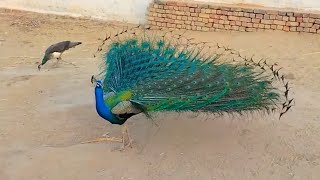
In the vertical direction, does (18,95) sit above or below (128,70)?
below

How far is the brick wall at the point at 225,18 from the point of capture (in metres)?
9.04

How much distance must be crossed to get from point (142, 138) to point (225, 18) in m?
4.47

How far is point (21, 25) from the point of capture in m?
10.7

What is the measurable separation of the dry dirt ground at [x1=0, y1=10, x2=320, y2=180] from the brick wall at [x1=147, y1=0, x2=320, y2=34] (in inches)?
45.9

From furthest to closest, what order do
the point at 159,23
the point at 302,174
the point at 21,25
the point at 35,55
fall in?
the point at 21,25, the point at 159,23, the point at 35,55, the point at 302,174

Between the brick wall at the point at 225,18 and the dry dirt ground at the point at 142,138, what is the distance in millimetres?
1166

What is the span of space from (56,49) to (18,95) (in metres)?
1.39

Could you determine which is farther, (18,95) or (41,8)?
(41,8)

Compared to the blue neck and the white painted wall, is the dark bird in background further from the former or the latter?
the blue neck

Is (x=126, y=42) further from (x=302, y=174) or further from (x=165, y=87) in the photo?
(x=302, y=174)

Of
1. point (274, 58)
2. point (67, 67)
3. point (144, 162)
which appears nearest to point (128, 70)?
point (144, 162)

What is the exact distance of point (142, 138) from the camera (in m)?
5.54

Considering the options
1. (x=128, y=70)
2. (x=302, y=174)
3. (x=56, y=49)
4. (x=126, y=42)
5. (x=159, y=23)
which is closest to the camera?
(x=302, y=174)

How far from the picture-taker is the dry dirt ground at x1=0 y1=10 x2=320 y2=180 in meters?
4.86
